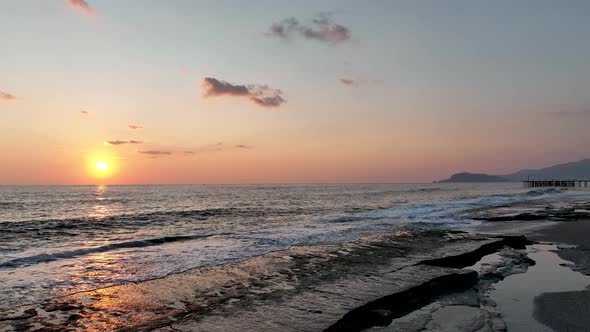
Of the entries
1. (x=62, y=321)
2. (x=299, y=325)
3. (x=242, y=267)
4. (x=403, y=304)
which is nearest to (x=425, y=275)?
(x=403, y=304)

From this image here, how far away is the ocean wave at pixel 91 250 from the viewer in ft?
49.1

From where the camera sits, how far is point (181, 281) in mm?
11180

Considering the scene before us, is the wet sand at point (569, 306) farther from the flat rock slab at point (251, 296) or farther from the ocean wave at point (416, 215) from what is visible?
the ocean wave at point (416, 215)

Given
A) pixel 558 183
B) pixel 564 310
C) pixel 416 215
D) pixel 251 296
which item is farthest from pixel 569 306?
pixel 558 183

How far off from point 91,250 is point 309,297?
526 inches

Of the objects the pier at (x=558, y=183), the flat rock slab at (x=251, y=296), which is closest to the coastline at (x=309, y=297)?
the flat rock slab at (x=251, y=296)

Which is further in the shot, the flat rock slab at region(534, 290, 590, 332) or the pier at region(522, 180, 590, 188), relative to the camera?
the pier at region(522, 180, 590, 188)

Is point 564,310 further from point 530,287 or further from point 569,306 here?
point 530,287

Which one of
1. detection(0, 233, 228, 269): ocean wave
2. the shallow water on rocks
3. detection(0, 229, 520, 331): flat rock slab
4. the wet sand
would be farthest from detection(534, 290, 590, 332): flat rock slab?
detection(0, 233, 228, 269): ocean wave

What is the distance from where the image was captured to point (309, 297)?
9000mm

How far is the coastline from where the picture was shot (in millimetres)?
7516

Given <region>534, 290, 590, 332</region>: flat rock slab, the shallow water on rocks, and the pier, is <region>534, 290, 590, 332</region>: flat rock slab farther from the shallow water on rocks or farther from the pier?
the pier

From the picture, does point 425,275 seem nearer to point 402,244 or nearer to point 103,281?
point 402,244

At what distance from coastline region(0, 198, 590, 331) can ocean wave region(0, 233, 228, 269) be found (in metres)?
6.72
